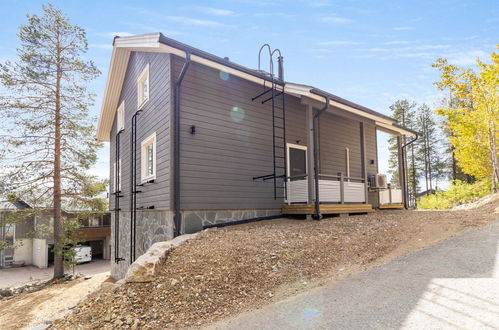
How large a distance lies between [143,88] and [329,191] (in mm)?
7049

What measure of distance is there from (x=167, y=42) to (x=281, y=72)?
3.95m

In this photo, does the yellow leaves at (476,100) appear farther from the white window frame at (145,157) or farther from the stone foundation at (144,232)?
the stone foundation at (144,232)

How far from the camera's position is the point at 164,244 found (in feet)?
20.1

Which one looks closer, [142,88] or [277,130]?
Answer: [277,130]

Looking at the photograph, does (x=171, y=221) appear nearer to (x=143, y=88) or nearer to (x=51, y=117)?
(x=143, y=88)

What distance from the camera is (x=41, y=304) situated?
31.2 ft

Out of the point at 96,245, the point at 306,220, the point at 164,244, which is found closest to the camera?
the point at 164,244

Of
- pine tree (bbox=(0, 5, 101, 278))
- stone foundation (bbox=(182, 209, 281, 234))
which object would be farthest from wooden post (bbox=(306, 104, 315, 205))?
pine tree (bbox=(0, 5, 101, 278))

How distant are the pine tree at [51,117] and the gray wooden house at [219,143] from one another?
3641mm

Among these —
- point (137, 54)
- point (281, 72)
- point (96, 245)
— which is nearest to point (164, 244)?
point (281, 72)

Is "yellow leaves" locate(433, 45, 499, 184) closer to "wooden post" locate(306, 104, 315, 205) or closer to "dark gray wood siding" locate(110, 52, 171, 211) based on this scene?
"wooden post" locate(306, 104, 315, 205)

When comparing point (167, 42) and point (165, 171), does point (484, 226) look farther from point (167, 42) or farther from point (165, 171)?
point (167, 42)

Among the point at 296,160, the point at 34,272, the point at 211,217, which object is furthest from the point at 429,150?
the point at 34,272

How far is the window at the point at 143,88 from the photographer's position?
1003cm
